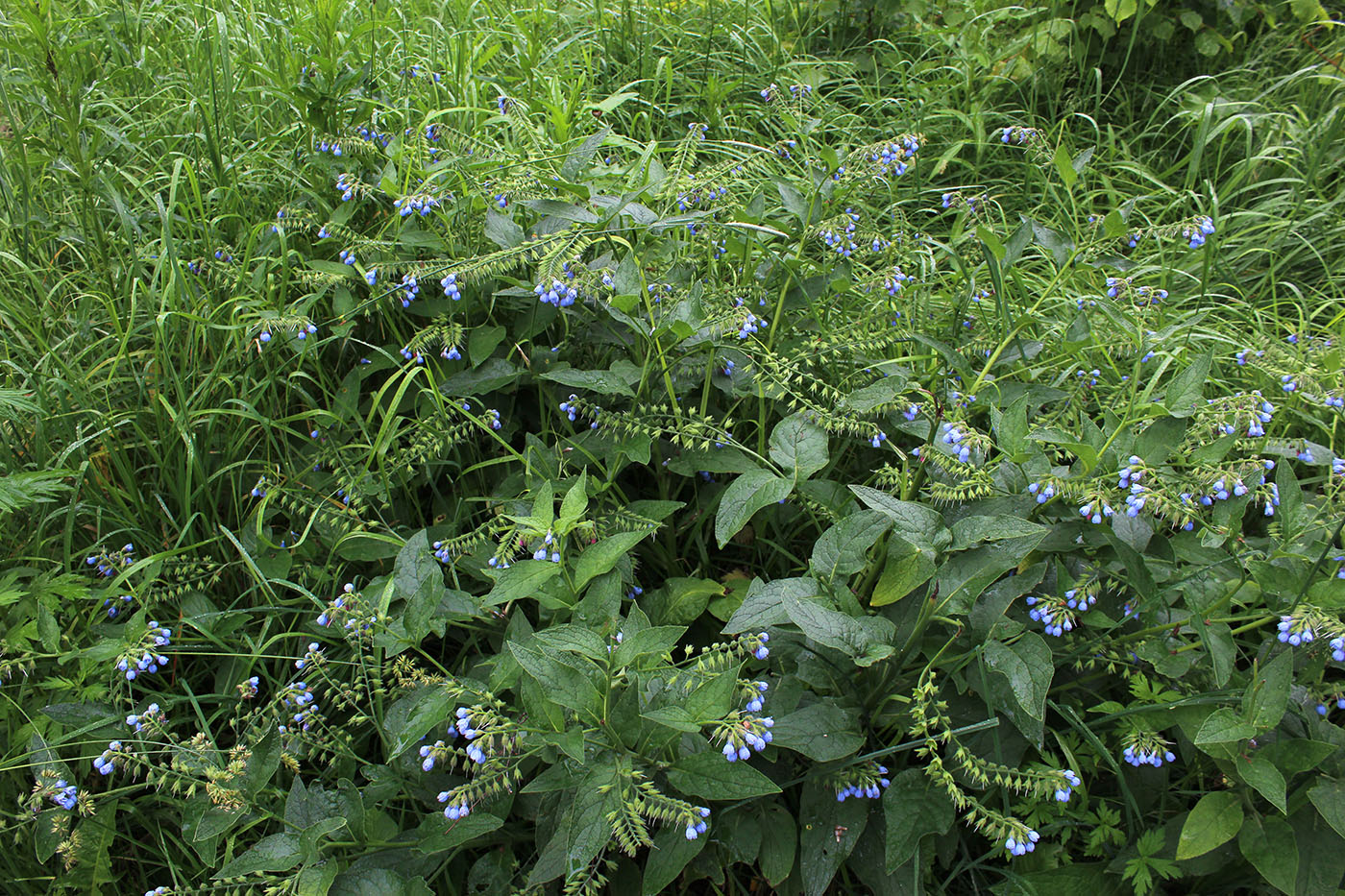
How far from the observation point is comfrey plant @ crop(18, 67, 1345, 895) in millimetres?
1437

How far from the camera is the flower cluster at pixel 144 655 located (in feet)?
5.49

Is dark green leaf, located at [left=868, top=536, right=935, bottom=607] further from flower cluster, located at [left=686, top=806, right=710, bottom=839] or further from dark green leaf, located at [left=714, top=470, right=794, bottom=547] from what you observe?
flower cluster, located at [left=686, top=806, right=710, bottom=839]

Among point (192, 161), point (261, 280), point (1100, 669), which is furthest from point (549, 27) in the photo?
point (1100, 669)

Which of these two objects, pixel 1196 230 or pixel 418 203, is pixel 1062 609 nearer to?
pixel 1196 230

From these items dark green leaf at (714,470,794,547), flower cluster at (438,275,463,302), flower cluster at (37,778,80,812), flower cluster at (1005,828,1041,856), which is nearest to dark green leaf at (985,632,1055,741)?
flower cluster at (1005,828,1041,856)

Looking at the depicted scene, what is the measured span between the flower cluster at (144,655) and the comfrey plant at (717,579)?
0.01 meters

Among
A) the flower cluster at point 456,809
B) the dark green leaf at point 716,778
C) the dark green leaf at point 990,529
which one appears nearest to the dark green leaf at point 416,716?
the flower cluster at point 456,809

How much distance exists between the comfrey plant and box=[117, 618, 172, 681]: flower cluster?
13 millimetres

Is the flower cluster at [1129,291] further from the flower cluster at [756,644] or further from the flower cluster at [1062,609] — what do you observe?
the flower cluster at [756,644]

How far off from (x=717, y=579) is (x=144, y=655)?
123cm

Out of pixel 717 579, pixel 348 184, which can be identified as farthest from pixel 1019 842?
pixel 348 184

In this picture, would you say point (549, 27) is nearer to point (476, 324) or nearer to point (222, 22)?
point (222, 22)

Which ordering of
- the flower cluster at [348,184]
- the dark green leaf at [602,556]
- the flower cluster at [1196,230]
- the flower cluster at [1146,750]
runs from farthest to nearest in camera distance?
the flower cluster at [348,184]
the flower cluster at [1196,230]
the dark green leaf at [602,556]
the flower cluster at [1146,750]

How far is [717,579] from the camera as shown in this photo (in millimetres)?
2135
